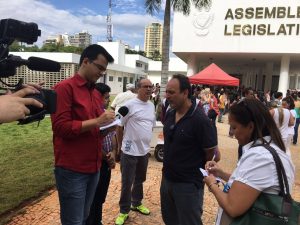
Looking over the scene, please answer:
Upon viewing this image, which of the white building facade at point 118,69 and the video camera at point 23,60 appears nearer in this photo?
the video camera at point 23,60

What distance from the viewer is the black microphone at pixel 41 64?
6.21 feet

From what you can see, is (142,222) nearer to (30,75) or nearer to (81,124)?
(81,124)

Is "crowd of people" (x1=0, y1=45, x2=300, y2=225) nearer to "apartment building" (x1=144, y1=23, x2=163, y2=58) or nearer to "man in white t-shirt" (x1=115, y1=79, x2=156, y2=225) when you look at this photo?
"man in white t-shirt" (x1=115, y1=79, x2=156, y2=225)

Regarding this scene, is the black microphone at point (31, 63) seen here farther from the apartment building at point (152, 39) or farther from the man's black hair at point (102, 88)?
the apartment building at point (152, 39)

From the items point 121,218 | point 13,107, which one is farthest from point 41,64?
point 121,218

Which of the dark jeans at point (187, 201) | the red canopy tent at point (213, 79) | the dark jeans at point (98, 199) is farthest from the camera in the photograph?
the red canopy tent at point (213, 79)

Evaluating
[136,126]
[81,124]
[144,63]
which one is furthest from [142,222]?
[144,63]

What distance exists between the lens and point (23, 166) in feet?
24.9

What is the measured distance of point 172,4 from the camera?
14.4 m

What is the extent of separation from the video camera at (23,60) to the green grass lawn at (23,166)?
3705 mm

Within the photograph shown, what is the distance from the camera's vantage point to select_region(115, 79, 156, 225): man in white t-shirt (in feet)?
15.5

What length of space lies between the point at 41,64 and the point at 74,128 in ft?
3.00

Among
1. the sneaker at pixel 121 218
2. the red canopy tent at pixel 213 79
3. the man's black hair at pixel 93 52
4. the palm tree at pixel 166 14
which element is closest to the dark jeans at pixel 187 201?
the man's black hair at pixel 93 52

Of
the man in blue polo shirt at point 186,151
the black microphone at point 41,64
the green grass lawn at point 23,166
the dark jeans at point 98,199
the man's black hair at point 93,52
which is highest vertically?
the man's black hair at point 93,52
